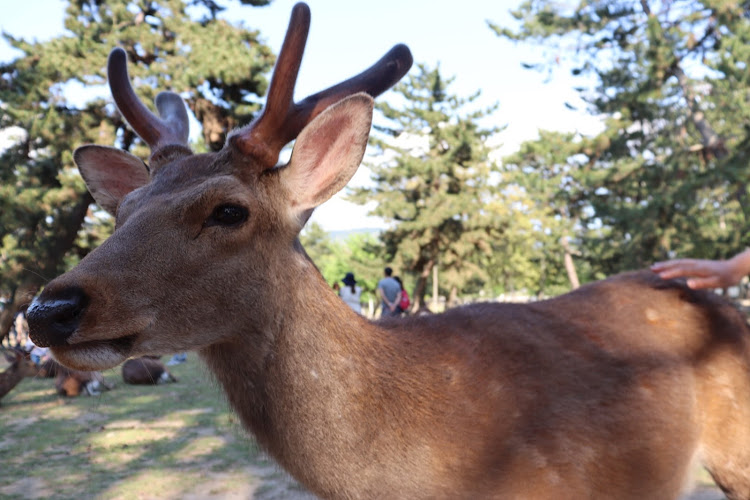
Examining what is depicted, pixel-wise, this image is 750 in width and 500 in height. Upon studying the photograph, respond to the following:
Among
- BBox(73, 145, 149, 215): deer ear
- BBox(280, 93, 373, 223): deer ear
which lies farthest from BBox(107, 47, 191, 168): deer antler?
BBox(280, 93, 373, 223): deer ear

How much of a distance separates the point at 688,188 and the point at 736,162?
227 centimetres

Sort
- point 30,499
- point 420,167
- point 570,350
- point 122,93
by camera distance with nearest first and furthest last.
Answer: point 570,350 < point 122,93 < point 30,499 < point 420,167

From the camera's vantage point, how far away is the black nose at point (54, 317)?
188cm

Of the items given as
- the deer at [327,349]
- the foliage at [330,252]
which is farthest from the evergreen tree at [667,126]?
the foliage at [330,252]

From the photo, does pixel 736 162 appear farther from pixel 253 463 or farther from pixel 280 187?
pixel 280 187

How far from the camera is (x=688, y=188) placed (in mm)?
22875

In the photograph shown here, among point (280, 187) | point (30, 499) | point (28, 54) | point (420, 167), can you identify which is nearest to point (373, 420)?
point (280, 187)

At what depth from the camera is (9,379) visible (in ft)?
28.4

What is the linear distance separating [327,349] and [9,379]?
8132 mm

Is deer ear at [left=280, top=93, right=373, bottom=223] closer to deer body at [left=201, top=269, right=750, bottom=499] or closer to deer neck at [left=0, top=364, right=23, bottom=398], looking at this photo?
deer body at [left=201, top=269, right=750, bottom=499]

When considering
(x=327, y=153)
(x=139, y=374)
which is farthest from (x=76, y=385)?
(x=327, y=153)

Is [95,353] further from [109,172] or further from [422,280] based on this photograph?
[422,280]

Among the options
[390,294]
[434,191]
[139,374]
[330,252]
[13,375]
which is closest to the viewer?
[13,375]

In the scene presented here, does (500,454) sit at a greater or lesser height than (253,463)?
greater
